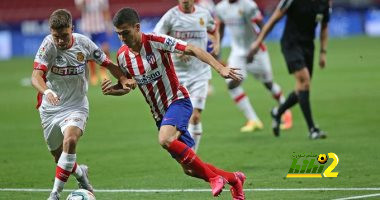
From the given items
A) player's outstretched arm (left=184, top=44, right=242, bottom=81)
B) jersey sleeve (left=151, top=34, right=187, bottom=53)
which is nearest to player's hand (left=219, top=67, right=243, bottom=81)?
player's outstretched arm (left=184, top=44, right=242, bottom=81)

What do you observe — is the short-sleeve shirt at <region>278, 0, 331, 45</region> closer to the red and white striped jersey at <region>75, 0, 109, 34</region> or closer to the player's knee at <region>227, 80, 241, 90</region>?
the player's knee at <region>227, 80, 241, 90</region>

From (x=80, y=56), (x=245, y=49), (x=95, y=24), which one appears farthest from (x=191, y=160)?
(x=95, y=24)

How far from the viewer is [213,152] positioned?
522 inches

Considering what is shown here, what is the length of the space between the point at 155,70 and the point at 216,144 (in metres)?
4.86

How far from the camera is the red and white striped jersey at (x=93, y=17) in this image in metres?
25.2

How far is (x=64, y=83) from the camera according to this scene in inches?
384

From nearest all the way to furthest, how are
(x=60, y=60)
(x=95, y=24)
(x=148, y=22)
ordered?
(x=60, y=60), (x=95, y=24), (x=148, y=22)

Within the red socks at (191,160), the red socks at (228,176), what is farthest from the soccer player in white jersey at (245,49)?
the red socks at (191,160)

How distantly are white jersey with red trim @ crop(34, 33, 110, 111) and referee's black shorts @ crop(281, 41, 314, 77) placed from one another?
5006 millimetres

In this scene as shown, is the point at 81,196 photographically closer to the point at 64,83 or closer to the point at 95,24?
the point at 64,83

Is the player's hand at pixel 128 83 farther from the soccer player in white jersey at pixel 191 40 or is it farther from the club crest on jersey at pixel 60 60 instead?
the soccer player in white jersey at pixel 191 40

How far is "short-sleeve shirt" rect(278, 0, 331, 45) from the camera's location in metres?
14.2

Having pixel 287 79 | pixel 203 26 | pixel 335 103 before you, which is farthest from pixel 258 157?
pixel 287 79

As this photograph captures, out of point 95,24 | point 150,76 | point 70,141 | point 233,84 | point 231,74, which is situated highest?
point 231,74
